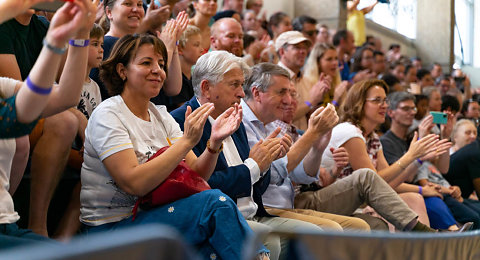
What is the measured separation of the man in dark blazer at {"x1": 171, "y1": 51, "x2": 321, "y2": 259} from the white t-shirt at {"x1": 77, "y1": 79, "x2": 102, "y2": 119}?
0.39 m

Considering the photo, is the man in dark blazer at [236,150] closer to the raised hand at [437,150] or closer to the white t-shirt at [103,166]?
the white t-shirt at [103,166]

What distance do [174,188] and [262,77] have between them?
51.5 inches

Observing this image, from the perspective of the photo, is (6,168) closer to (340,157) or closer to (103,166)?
(103,166)

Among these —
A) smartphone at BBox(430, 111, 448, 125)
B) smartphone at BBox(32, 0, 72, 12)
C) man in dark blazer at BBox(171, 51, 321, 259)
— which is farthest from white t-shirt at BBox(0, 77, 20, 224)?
smartphone at BBox(430, 111, 448, 125)

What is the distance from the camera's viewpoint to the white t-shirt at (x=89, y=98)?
2.97 metres

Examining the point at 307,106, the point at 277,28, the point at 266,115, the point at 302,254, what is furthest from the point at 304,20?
the point at 302,254

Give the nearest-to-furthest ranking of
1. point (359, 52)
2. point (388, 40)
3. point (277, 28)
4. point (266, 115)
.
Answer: point (266, 115) → point (277, 28) → point (359, 52) → point (388, 40)

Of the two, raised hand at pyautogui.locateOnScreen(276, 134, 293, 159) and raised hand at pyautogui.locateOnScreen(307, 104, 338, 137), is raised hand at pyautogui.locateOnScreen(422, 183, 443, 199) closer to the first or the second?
raised hand at pyautogui.locateOnScreen(307, 104, 338, 137)

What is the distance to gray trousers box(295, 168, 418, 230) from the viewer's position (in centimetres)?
356

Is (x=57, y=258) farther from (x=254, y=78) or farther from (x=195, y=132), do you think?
(x=254, y=78)

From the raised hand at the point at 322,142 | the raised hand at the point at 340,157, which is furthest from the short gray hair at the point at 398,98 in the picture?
the raised hand at the point at 322,142

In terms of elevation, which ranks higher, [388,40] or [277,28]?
[277,28]

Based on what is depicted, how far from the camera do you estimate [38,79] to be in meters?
1.70

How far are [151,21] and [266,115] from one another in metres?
0.94
